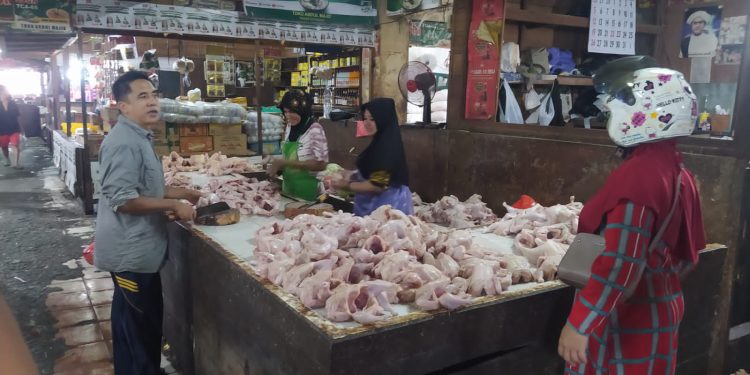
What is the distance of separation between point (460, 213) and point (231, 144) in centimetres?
551

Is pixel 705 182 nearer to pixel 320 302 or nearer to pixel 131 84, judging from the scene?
pixel 320 302

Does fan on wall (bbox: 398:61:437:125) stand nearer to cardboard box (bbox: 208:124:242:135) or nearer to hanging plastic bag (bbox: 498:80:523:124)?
hanging plastic bag (bbox: 498:80:523:124)

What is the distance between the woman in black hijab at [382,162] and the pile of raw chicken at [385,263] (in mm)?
669

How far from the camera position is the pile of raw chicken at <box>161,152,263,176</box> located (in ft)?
20.2

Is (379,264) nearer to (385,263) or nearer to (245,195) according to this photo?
(385,263)

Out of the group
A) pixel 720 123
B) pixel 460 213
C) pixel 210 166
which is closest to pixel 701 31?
pixel 720 123

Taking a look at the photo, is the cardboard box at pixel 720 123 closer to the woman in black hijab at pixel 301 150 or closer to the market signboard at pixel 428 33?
the woman in black hijab at pixel 301 150

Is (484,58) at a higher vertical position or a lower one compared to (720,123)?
higher

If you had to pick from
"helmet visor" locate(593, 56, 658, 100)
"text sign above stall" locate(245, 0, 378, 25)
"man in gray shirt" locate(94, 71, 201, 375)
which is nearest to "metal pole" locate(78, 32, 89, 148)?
"text sign above stall" locate(245, 0, 378, 25)

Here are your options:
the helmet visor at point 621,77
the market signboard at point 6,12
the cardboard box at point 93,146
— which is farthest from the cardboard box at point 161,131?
the helmet visor at point 621,77

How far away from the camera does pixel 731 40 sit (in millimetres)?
6266

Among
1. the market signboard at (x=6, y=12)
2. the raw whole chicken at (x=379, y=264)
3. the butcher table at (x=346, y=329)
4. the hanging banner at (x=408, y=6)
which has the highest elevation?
the hanging banner at (x=408, y=6)

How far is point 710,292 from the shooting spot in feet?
10.7

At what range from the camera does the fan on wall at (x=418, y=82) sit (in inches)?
221
